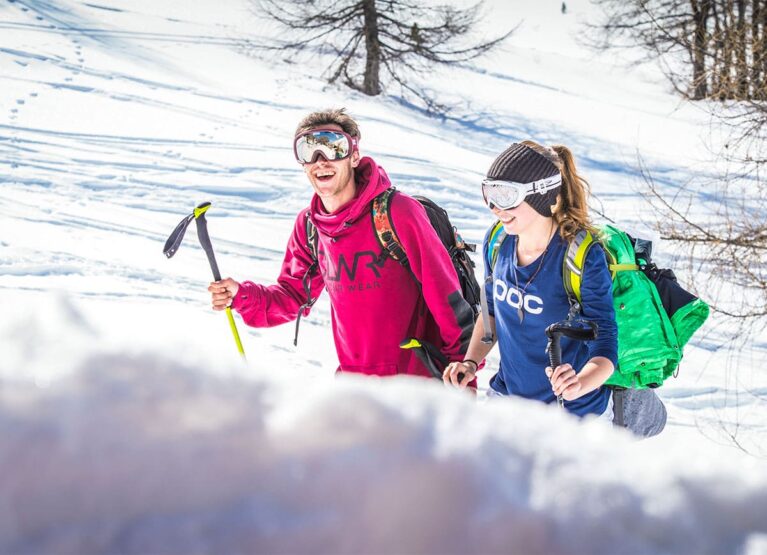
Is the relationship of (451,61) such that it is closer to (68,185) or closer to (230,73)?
(230,73)

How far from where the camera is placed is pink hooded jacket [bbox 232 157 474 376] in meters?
3.45

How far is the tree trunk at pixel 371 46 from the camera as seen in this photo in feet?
69.9

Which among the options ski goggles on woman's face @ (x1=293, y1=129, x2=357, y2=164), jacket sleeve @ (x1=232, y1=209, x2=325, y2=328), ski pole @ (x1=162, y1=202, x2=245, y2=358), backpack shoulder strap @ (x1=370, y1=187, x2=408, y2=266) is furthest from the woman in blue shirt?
ski pole @ (x1=162, y1=202, x2=245, y2=358)

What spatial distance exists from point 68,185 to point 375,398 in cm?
1209

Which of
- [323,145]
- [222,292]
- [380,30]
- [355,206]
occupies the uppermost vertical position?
[380,30]

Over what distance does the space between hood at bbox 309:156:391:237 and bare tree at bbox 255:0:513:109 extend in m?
17.9

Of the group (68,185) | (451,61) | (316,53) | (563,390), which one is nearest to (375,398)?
(563,390)

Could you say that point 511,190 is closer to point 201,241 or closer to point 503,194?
point 503,194

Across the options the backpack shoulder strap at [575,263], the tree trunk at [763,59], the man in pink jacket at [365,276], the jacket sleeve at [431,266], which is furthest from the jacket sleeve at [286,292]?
the tree trunk at [763,59]

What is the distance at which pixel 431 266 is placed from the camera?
3430 mm

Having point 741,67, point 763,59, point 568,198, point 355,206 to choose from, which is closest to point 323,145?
point 355,206

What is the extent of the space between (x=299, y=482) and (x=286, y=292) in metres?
3.52

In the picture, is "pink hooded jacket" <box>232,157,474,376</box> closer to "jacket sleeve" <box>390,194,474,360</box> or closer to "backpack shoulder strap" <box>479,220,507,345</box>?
"jacket sleeve" <box>390,194,474,360</box>

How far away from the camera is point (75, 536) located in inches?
16.7
